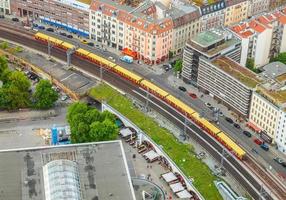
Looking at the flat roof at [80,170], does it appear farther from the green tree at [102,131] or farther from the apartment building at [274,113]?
the apartment building at [274,113]

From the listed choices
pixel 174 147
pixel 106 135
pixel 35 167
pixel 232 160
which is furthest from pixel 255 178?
pixel 35 167

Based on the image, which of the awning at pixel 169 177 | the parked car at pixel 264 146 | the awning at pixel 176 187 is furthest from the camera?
the parked car at pixel 264 146

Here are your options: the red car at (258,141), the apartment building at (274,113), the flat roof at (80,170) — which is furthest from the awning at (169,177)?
the apartment building at (274,113)

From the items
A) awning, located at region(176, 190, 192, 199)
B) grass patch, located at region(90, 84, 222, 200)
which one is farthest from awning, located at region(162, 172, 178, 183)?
awning, located at region(176, 190, 192, 199)

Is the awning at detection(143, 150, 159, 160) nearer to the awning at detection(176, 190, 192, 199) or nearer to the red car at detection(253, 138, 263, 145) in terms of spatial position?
the awning at detection(176, 190, 192, 199)

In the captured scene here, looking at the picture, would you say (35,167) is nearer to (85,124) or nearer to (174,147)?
(85,124)
